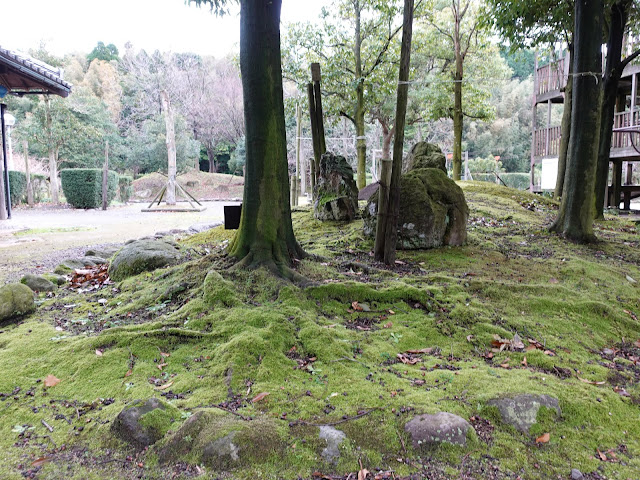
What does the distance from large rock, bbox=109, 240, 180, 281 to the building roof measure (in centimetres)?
771

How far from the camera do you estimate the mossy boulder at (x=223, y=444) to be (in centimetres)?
246

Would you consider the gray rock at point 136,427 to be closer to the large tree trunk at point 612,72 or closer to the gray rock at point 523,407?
the gray rock at point 523,407

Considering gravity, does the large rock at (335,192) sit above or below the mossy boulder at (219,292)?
above

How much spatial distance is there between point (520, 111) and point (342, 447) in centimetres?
4428

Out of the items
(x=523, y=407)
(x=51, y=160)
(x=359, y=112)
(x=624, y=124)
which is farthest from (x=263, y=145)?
(x=51, y=160)

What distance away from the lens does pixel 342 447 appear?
2.55 m

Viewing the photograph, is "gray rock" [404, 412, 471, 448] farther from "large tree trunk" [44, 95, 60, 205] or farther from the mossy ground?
"large tree trunk" [44, 95, 60, 205]

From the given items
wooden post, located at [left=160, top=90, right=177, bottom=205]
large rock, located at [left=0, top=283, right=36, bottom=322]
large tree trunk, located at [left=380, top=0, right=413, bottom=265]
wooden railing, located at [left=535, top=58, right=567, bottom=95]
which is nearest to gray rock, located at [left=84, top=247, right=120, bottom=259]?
large rock, located at [left=0, top=283, right=36, bottom=322]

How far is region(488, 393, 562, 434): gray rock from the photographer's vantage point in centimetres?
281

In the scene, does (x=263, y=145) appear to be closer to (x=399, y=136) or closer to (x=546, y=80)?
(x=399, y=136)

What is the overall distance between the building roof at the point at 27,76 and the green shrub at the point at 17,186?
926 centimetres

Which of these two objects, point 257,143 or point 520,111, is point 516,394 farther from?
point 520,111

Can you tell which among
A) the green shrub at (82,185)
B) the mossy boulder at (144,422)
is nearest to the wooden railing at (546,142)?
the mossy boulder at (144,422)

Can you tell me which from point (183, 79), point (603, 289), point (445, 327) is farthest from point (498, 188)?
point (183, 79)
